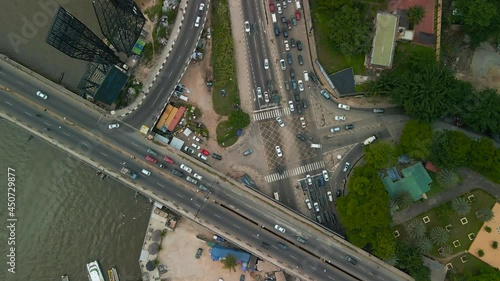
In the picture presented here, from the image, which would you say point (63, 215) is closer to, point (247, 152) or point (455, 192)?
point (247, 152)

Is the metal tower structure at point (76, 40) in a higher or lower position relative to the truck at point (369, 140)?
lower

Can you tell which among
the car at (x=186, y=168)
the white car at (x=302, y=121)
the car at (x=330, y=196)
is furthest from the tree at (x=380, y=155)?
the car at (x=186, y=168)

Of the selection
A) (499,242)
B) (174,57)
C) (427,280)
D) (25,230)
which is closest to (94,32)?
(174,57)

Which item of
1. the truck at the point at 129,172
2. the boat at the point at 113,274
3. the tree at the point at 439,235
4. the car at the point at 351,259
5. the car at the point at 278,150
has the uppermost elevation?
the tree at the point at 439,235

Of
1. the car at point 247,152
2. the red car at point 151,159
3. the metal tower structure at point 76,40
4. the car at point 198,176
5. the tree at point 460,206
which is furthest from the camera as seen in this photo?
the car at point 247,152

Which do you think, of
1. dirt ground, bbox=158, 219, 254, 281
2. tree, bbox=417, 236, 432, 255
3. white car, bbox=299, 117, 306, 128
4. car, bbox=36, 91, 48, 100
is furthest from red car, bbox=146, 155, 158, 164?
tree, bbox=417, 236, 432, 255

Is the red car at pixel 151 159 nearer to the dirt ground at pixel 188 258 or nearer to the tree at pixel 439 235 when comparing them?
the dirt ground at pixel 188 258

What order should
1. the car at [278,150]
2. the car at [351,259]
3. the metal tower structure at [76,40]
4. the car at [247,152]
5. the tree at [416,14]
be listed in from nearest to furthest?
the metal tower structure at [76,40] → the car at [351,259] → the tree at [416,14] → the car at [278,150] → the car at [247,152]
